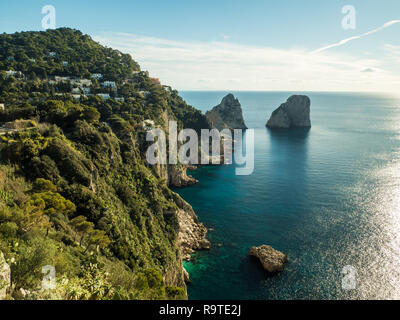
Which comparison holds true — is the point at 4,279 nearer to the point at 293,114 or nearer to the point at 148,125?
the point at 148,125

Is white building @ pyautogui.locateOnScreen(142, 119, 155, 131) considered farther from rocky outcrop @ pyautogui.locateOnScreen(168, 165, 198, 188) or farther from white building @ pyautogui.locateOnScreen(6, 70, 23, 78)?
white building @ pyautogui.locateOnScreen(6, 70, 23, 78)

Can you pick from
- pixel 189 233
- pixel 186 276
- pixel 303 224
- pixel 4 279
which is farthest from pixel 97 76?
pixel 4 279

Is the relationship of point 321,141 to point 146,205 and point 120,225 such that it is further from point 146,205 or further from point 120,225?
point 120,225

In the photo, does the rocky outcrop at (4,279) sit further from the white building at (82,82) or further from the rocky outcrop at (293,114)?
the rocky outcrop at (293,114)

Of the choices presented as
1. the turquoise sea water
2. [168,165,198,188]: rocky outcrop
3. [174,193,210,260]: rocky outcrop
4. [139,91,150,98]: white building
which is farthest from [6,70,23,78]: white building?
[174,193,210,260]: rocky outcrop

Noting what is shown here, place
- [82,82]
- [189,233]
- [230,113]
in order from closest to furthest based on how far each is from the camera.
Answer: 1. [189,233]
2. [82,82]
3. [230,113]

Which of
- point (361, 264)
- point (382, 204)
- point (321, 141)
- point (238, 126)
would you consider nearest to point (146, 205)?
point (361, 264)
